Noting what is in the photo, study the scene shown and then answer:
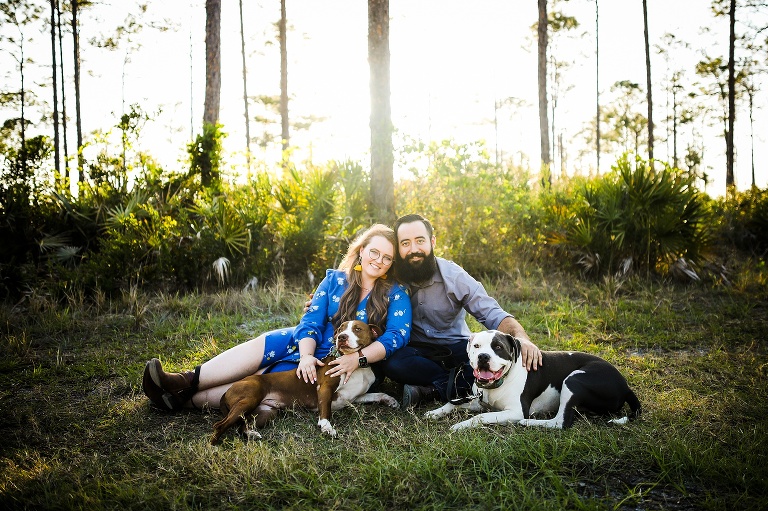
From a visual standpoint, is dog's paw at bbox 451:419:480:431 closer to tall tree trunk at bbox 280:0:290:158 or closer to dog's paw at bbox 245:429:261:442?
dog's paw at bbox 245:429:261:442

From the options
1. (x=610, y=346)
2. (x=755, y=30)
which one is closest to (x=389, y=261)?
(x=610, y=346)

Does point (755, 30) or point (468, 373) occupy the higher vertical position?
point (755, 30)

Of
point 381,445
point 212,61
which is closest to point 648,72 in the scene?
point 212,61

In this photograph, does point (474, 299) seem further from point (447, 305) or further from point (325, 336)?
point (325, 336)

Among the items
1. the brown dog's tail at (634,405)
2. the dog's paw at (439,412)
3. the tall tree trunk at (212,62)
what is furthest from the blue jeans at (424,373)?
the tall tree trunk at (212,62)

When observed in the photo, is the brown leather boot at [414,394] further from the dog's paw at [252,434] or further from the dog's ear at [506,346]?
the dog's paw at [252,434]

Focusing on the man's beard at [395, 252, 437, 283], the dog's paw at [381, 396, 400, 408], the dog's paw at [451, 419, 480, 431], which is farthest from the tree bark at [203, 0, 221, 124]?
the dog's paw at [451, 419, 480, 431]

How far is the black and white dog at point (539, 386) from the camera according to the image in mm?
4059

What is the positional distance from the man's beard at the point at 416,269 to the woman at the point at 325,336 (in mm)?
122

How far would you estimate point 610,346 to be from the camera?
655cm

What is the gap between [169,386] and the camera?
4.48 metres

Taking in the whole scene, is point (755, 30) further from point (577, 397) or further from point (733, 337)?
point (577, 397)

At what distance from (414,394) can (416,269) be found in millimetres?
1094

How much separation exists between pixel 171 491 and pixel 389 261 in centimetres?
243
